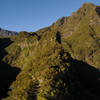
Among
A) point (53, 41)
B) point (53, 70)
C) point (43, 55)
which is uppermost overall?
point (53, 41)

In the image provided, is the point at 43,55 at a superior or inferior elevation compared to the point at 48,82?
superior

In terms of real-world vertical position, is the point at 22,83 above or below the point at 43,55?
below

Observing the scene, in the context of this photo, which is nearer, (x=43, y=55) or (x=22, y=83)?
(x=22, y=83)

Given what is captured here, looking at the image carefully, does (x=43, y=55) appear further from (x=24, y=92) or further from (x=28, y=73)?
(x=24, y=92)

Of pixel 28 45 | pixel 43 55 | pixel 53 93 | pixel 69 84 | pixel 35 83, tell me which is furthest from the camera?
pixel 28 45

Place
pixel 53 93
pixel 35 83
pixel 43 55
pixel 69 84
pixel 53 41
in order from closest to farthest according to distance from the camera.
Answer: pixel 53 93 < pixel 35 83 < pixel 69 84 < pixel 43 55 < pixel 53 41

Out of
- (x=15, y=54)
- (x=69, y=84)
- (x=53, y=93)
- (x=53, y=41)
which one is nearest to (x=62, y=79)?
(x=69, y=84)

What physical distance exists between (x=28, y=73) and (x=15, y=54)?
413 feet

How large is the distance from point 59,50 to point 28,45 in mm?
96415

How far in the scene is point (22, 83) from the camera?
29.8 m

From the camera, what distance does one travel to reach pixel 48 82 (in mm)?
28281

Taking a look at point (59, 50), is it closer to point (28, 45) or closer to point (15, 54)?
point (28, 45)

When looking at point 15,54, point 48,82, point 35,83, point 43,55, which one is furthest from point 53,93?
point 15,54

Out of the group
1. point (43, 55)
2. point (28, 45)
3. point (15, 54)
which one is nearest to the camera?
point (43, 55)
